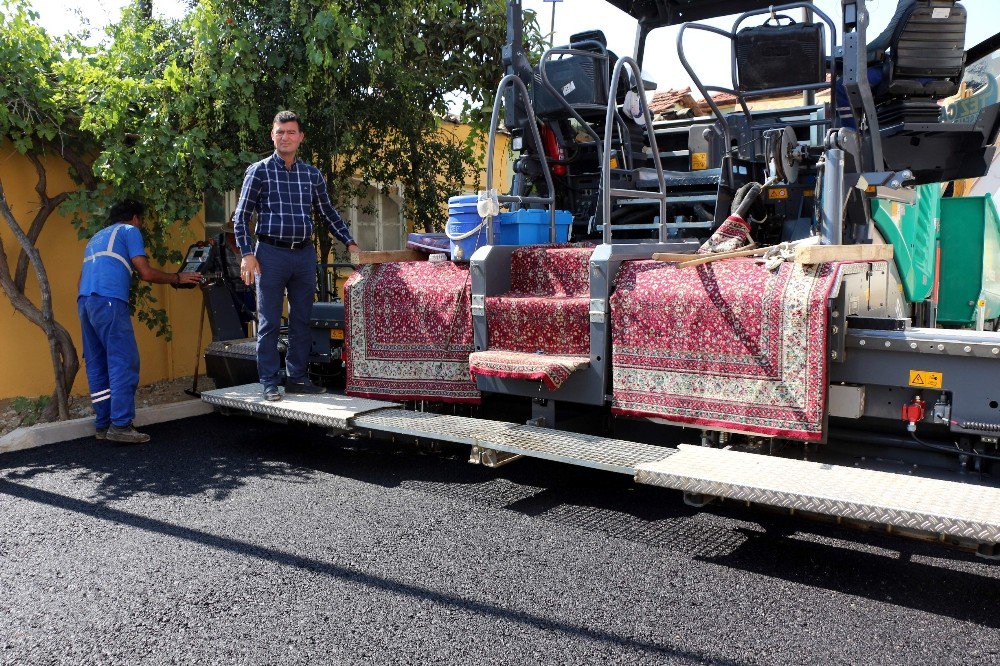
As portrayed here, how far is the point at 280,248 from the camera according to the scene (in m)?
5.66

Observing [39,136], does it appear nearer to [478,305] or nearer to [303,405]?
[303,405]

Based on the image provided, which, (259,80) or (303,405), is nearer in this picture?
(303,405)

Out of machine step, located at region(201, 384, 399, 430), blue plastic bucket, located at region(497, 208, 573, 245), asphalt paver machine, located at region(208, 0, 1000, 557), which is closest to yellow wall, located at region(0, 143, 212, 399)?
machine step, located at region(201, 384, 399, 430)

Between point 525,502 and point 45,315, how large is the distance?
171 inches

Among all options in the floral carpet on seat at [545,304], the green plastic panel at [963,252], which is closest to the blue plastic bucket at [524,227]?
the floral carpet on seat at [545,304]

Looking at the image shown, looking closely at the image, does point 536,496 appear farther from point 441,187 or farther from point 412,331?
point 441,187

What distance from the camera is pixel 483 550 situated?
3.84 metres

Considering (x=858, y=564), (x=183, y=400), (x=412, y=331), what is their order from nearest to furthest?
A: (x=858, y=564) < (x=412, y=331) < (x=183, y=400)

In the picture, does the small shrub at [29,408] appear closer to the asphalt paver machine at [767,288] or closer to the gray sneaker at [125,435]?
the gray sneaker at [125,435]

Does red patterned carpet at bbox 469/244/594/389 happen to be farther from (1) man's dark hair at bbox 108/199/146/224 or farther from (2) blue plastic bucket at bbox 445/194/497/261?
(1) man's dark hair at bbox 108/199/146/224

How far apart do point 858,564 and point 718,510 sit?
85 cm

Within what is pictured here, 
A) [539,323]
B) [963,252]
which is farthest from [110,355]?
[963,252]

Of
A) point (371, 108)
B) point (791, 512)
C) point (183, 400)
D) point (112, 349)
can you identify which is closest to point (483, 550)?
point (791, 512)

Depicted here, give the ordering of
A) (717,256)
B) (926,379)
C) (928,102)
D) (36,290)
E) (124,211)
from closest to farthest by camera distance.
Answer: (926,379) < (717,256) < (928,102) < (124,211) < (36,290)
